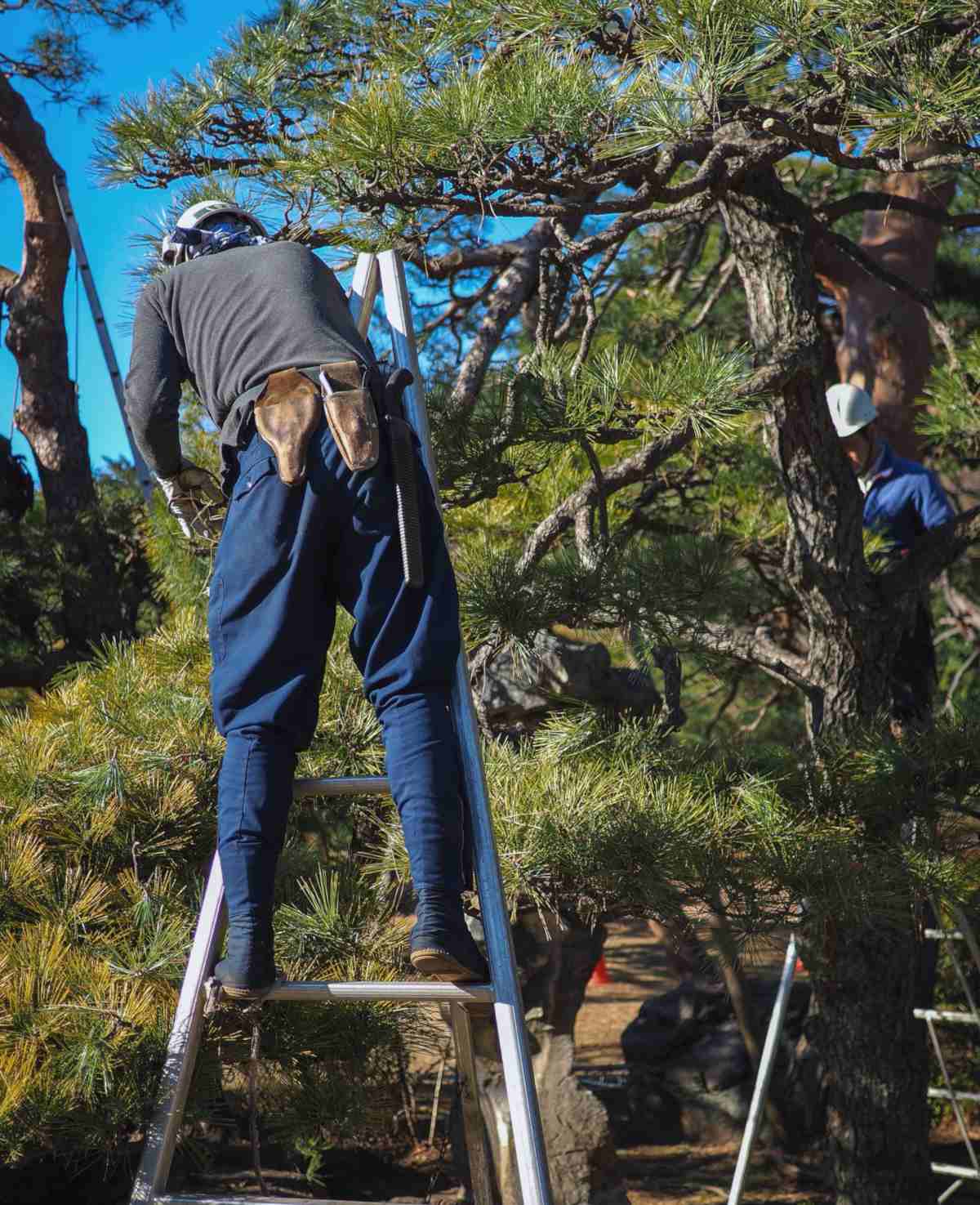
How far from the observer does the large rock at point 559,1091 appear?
212 cm

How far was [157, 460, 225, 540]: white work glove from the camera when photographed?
1978 mm

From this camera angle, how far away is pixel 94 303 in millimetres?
5289

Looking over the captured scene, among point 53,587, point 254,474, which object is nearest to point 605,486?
point 254,474

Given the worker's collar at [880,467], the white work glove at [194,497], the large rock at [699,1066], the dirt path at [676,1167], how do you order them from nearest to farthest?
the white work glove at [194,497], the worker's collar at [880,467], the dirt path at [676,1167], the large rock at [699,1066]

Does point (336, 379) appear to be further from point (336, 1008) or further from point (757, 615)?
point (757, 615)

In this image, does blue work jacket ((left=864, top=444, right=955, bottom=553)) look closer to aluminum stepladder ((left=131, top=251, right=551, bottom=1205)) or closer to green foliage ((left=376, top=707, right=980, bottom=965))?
green foliage ((left=376, top=707, right=980, bottom=965))

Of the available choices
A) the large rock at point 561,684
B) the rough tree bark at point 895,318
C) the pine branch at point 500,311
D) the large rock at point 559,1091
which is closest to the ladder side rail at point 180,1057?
the large rock at point 559,1091

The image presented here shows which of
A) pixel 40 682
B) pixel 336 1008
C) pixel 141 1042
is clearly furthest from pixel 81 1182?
pixel 40 682

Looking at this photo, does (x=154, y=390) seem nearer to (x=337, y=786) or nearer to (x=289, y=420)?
(x=289, y=420)

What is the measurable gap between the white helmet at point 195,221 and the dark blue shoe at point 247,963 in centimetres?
115

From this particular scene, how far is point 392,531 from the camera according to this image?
1.69m

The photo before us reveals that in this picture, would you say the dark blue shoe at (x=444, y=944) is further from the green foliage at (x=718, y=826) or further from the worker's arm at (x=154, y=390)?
the worker's arm at (x=154, y=390)

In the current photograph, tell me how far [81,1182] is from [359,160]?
221cm

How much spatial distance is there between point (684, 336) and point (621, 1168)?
355cm
